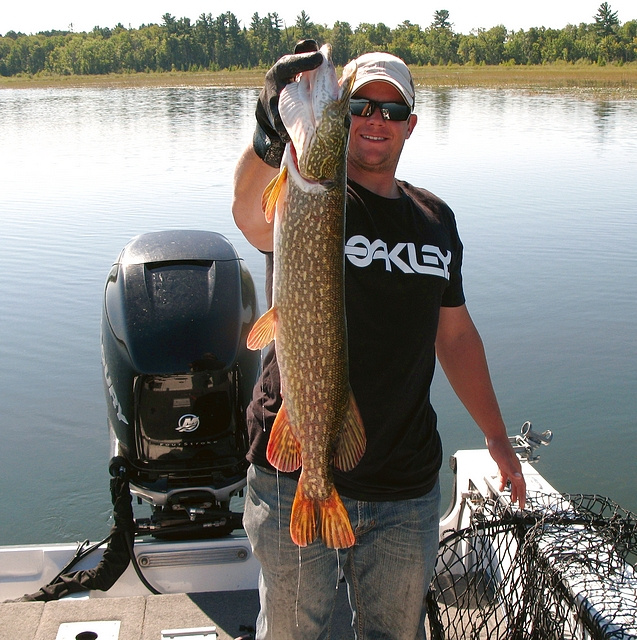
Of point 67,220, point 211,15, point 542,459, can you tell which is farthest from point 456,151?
point 211,15

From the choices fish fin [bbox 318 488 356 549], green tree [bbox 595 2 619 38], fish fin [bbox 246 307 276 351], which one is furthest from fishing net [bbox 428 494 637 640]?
green tree [bbox 595 2 619 38]

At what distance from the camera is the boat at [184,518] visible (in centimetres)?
316

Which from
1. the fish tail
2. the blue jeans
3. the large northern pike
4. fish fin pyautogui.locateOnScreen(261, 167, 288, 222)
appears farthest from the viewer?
the blue jeans

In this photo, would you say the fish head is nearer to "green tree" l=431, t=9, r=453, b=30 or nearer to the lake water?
the lake water

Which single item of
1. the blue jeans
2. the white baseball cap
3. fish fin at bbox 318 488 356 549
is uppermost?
the white baseball cap

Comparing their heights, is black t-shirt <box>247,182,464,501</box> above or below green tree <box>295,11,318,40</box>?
below

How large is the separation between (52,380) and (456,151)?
47.9 ft

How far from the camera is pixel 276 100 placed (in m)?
2.11

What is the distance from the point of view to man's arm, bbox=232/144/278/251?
7.84ft

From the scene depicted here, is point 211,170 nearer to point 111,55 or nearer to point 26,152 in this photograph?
point 26,152

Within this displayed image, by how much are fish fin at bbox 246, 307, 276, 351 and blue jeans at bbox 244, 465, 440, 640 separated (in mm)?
443

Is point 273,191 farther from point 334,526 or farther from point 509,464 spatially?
point 509,464

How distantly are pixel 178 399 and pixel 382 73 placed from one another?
165cm

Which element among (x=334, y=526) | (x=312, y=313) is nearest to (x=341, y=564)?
(x=334, y=526)
